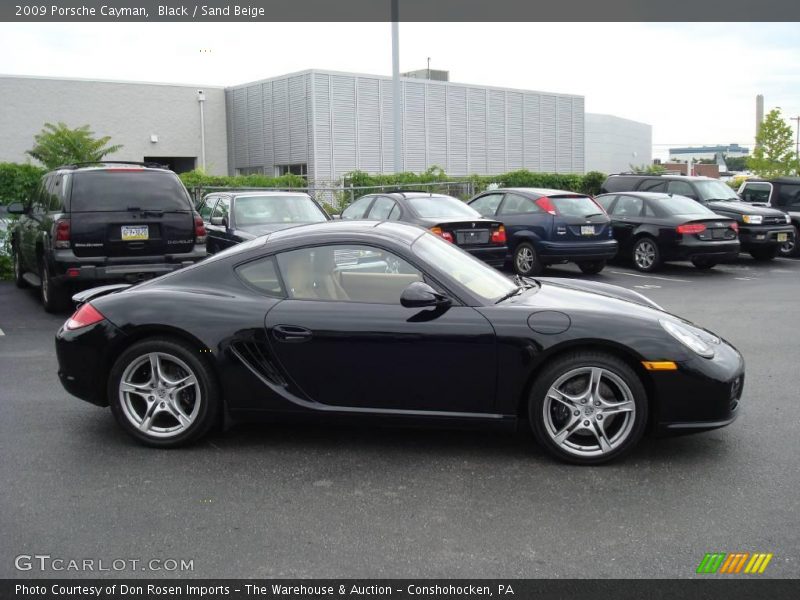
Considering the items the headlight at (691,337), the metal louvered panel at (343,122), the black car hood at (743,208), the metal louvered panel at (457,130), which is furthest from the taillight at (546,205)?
the metal louvered panel at (457,130)

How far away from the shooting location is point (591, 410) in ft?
15.8

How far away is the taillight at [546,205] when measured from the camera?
14766 millimetres

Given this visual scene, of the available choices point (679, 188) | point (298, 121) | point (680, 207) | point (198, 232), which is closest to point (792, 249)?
point (679, 188)

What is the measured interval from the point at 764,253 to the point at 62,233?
1447 cm

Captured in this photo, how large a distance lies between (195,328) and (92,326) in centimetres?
70

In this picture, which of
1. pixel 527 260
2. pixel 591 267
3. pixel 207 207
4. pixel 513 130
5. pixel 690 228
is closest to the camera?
pixel 207 207

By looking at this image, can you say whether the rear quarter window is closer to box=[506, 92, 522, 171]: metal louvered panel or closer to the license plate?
the license plate

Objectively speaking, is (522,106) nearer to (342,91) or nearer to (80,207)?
(342,91)

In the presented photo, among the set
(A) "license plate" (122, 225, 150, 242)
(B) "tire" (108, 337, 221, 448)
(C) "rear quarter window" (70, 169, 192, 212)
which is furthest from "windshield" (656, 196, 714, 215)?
(B) "tire" (108, 337, 221, 448)

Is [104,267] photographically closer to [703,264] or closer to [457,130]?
[703,264]

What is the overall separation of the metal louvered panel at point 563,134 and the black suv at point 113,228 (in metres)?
37.8

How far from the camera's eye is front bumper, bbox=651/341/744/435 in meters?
4.78

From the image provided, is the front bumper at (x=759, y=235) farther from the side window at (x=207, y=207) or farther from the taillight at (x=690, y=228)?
the side window at (x=207, y=207)

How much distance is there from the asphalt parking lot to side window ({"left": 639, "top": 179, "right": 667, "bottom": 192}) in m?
13.0
